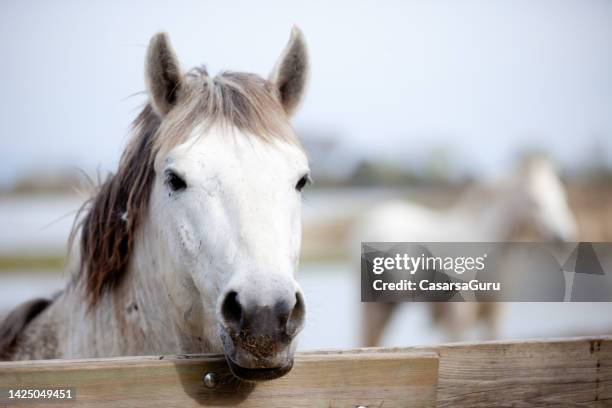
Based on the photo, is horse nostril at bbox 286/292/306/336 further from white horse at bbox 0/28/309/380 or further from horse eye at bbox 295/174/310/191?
horse eye at bbox 295/174/310/191

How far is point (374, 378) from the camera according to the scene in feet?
5.37

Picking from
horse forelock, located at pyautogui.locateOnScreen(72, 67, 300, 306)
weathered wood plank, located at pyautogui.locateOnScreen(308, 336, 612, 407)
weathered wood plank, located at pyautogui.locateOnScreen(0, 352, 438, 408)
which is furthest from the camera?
horse forelock, located at pyautogui.locateOnScreen(72, 67, 300, 306)

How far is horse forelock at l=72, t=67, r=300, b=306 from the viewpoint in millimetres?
1872

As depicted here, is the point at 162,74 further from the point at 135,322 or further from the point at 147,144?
the point at 135,322

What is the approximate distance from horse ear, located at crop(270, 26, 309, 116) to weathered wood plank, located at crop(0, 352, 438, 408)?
0.97 metres

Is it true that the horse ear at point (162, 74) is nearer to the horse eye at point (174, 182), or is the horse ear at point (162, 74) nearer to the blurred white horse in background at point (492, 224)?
the horse eye at point (174, 182)

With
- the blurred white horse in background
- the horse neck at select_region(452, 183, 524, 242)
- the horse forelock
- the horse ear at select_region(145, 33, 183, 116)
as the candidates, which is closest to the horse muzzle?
the horse forelock

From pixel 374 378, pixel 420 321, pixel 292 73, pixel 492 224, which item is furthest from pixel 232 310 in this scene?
pixel 420 321

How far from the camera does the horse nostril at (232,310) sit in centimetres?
148

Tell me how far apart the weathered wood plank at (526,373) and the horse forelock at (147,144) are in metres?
0.79

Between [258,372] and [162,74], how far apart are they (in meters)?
1.06

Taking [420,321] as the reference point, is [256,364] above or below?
above

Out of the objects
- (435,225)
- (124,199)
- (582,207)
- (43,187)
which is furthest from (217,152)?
(43,187)

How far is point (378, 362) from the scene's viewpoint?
164 centimetres
